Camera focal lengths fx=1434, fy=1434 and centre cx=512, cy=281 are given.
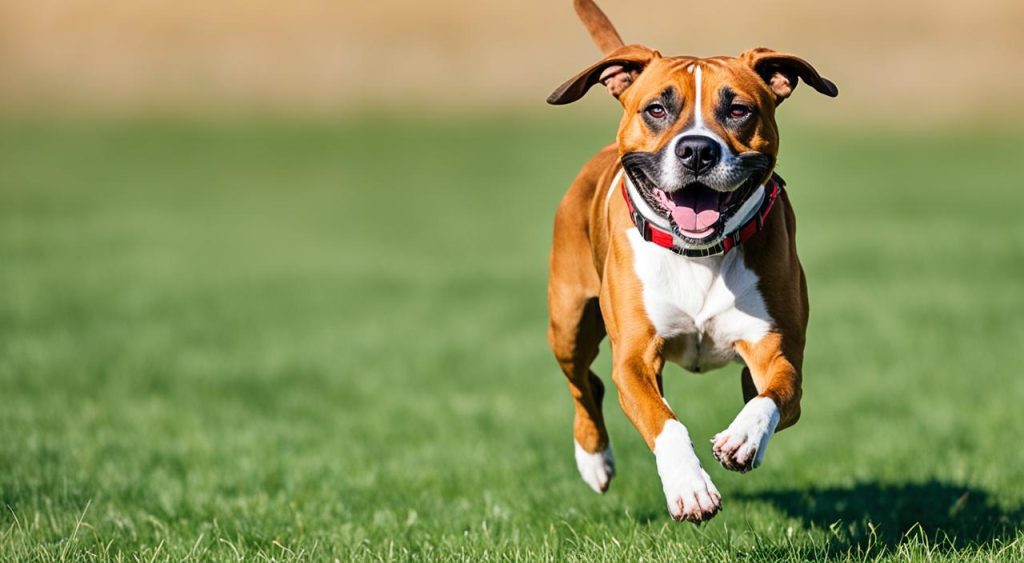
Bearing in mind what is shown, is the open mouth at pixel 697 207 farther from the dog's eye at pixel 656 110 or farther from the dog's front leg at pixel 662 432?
the dog's front leg at pixel 662 432

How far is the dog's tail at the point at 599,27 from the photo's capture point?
6505 mm

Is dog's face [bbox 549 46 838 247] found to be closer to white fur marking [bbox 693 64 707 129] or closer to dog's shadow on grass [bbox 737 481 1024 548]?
white fur marking [bbox 693 64 707 129]

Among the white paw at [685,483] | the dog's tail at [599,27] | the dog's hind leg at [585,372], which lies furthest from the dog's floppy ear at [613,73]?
the white paw at [685,483]

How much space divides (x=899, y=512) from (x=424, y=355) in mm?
7257

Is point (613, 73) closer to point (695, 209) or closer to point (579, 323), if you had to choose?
point (695, 209)

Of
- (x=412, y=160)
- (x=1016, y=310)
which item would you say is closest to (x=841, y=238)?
(x=1016, y=310)

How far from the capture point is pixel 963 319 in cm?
1396

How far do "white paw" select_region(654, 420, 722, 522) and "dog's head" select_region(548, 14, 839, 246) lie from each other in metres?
0.77

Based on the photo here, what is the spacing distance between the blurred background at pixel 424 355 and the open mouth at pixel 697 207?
1.18m

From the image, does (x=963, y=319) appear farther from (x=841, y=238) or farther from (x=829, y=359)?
(x=841, y=238)

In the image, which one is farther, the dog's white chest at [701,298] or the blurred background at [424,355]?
the blurred background at [424,355]

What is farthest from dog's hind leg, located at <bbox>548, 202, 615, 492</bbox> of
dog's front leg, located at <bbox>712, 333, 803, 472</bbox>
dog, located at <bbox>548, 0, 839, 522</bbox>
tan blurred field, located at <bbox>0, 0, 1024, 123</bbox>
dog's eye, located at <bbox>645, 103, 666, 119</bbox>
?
tan blurred field, located at <bbox>0, 0, 1024, 123</bbox>

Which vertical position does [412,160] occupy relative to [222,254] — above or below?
below

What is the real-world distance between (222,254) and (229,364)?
9708 millimetres
